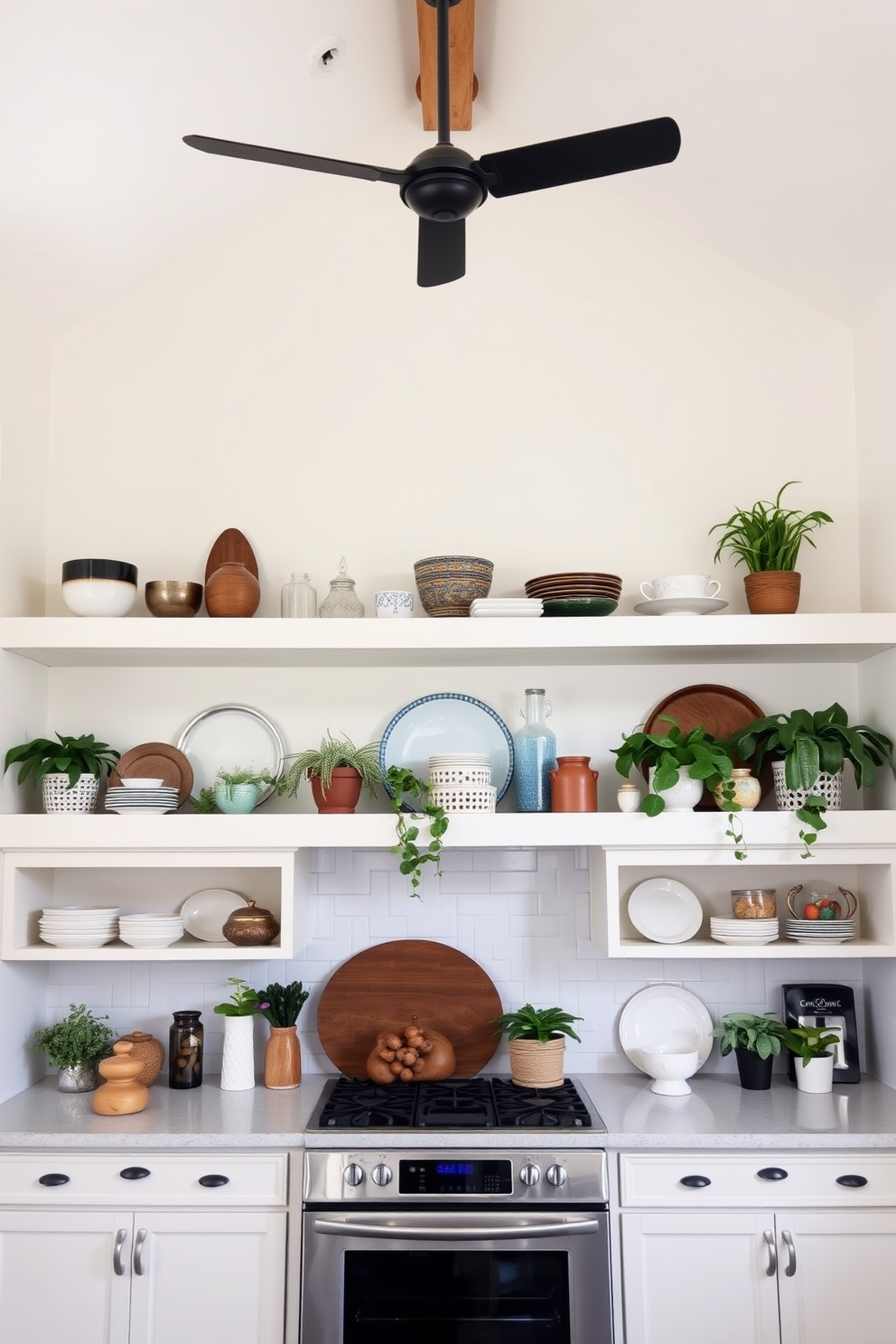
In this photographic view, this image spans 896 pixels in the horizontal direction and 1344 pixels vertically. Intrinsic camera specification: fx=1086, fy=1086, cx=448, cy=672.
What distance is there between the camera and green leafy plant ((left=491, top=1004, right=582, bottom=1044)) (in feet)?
10.1

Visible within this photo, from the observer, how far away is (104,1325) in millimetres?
2672

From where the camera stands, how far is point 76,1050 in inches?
122

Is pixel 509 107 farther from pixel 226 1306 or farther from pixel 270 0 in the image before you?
pixel 226 1306

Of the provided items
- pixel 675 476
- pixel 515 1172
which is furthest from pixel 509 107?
pixel 515 1172

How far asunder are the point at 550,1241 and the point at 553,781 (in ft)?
3.86

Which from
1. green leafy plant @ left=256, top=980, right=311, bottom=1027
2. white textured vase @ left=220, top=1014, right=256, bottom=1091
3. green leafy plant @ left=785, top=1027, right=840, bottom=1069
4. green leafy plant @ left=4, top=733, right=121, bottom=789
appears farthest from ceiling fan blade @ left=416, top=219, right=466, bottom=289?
green leafy plant @ left=785, top=1027, right=840, bottom=1069

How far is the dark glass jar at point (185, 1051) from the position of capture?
3137mm

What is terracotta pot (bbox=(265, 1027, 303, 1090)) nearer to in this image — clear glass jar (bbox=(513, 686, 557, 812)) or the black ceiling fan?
clear glass jar (bbox=(513, 686, 557, 812))

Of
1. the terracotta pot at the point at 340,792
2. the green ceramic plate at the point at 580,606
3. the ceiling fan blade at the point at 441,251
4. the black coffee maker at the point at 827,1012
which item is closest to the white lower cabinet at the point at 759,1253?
the black coffee maker at the point at 827,1012

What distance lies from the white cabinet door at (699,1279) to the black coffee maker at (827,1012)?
2.06 feet

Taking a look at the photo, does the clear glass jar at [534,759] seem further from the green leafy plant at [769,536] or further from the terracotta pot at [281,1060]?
the terracotta pot at [281,1060]

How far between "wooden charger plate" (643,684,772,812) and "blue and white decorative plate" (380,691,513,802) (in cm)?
46

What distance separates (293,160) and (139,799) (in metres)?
1.81

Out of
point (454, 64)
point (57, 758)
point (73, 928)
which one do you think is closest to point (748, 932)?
point (73, 928)
